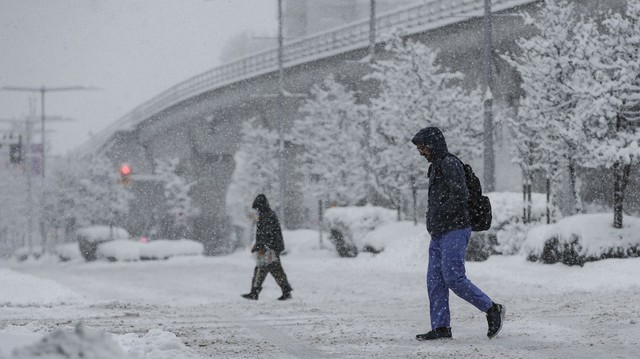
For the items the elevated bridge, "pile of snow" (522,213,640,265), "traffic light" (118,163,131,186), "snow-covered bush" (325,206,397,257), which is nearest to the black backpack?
"pile of snow" (522,213,640,265)

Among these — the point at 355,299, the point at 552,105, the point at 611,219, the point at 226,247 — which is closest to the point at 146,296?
the point at 355,299

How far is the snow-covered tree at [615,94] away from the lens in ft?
58.3

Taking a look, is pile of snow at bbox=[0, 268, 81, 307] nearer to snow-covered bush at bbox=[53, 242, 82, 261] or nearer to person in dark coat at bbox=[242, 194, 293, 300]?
person in dark coat at bbox=[242, 194, 293, 300]

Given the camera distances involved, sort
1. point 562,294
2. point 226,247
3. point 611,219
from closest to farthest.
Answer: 1. point 562,294
2. point 611,219
3. point 226,247

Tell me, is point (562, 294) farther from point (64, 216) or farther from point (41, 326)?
point (64, 216)

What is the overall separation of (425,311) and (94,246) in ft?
119

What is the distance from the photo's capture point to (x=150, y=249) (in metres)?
38.5

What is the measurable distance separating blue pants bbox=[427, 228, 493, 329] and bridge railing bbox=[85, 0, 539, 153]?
17.9m

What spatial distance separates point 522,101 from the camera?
24203 millimetres

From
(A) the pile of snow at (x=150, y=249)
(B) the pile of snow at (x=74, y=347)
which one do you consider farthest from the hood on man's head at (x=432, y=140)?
(A) the pile of snow at (x=150, y=249)

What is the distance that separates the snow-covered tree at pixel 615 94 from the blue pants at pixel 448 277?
10.3 m

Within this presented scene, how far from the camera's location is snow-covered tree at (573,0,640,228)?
17.8 meters

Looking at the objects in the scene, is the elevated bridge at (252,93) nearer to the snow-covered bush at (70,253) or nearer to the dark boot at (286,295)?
the snow-covered bush at (70,253)

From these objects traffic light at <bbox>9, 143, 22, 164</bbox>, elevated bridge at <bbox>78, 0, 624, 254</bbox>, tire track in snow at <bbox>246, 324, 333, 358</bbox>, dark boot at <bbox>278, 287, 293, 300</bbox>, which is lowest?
dark boot at <bbox>278, 287, 293, 300</bbox>
